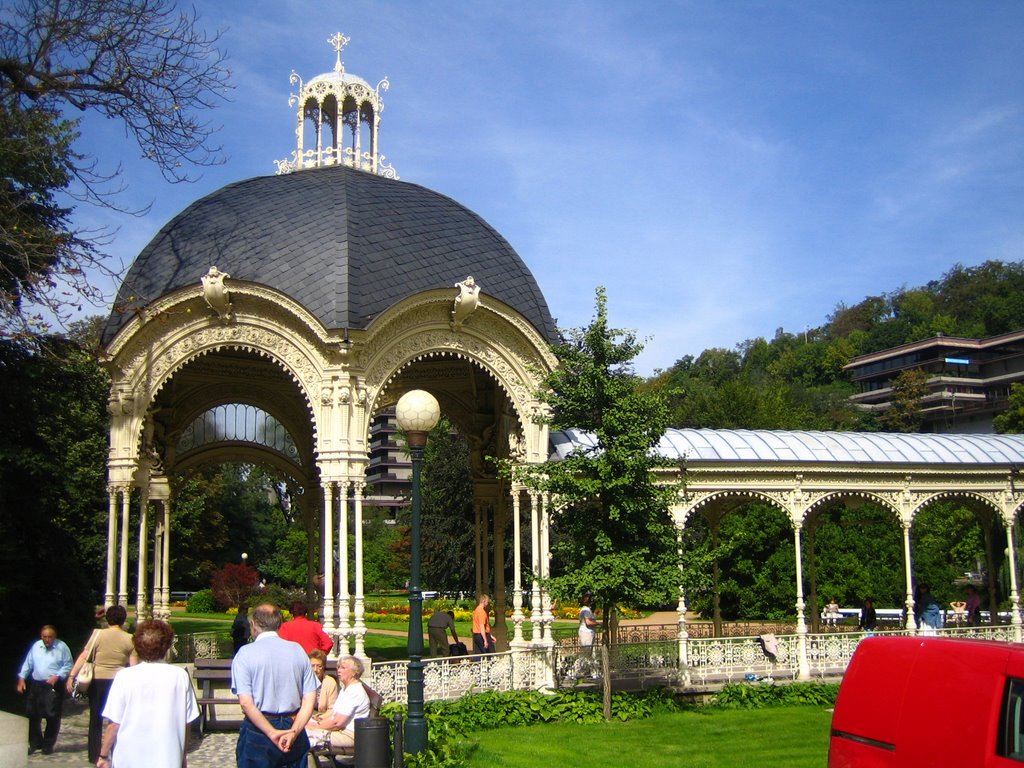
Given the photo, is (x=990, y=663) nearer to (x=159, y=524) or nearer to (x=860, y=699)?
(x=860, y=699)

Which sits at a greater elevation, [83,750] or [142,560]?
[142,560]

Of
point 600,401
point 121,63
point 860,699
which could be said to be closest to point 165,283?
point 121,63

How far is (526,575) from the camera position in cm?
1641

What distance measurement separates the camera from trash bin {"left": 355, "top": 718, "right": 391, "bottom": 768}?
9.98 meters

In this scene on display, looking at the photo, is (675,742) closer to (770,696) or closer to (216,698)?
(770,696)

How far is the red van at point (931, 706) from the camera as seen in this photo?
7.56 meters

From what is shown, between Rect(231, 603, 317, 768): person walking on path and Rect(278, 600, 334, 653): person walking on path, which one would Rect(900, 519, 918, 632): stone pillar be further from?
Rect(231, 603, 317, 768): person walking on path

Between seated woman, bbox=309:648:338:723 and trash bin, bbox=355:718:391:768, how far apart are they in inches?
38.3

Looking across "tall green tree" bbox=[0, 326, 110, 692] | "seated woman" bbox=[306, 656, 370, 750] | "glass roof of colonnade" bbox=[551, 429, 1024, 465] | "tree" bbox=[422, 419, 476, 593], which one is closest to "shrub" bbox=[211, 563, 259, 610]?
"tree" bbox=[422, 419, 476, 593]

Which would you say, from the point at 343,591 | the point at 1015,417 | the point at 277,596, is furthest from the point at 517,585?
the point at 1015,417

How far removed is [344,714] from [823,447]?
14024 mm

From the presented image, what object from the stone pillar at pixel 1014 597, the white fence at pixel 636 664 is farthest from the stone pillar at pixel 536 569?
the stone pillar at pixel 1014 597

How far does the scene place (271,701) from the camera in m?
7.32

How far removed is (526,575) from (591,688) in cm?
278
